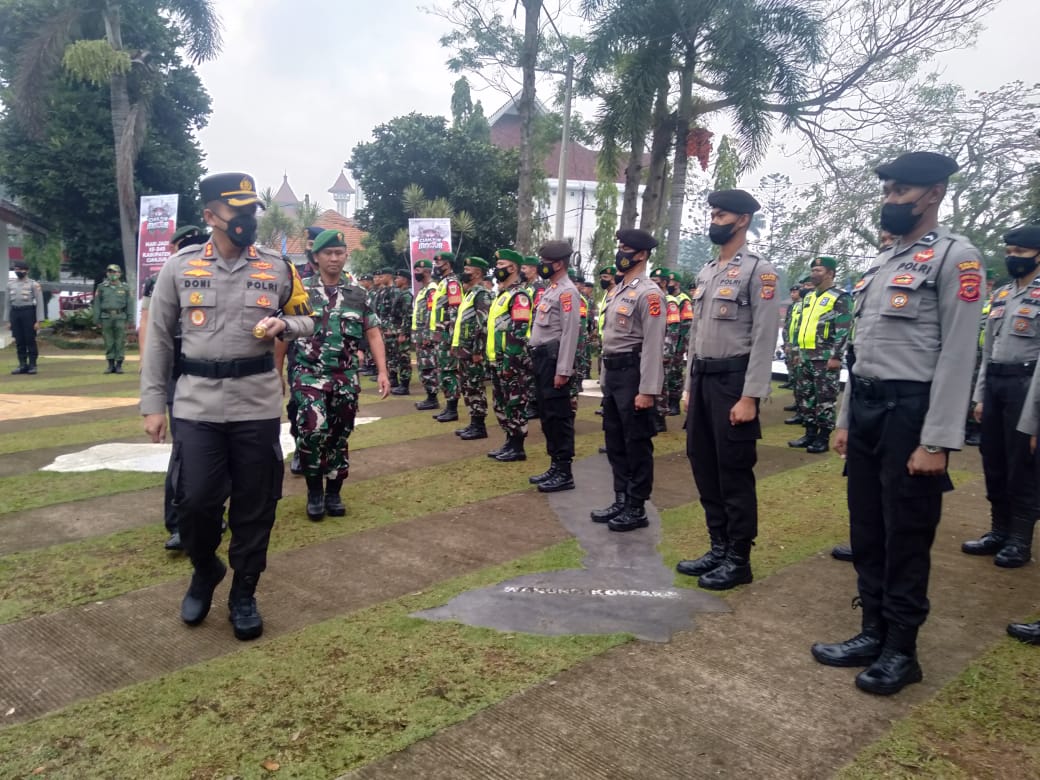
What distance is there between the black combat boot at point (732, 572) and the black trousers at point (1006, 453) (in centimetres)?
187

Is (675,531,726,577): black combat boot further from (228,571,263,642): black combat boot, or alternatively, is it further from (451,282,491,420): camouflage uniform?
(451,282,491,420): camouflage uniform

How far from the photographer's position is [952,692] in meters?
2.99

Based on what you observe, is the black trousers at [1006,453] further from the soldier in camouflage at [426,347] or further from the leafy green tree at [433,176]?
the leafy green tree at [433,176]

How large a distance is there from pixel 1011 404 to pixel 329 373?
177 inches

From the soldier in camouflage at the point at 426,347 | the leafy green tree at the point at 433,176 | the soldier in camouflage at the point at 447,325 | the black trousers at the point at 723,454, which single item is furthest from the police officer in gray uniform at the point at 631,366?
the leafy green tree at the point at 433,176

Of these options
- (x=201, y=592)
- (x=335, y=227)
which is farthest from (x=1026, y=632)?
(x=335, y=227)

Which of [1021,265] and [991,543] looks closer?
[1021,265]

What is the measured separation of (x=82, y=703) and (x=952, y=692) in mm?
3462

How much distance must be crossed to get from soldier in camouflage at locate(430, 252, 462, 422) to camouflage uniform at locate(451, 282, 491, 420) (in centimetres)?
93

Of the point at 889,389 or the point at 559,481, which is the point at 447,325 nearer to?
the point at 559,481

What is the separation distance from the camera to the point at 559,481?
6223 millimetres

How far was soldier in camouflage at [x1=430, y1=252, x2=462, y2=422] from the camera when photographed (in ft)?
30.6

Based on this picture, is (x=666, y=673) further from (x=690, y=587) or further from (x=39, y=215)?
(x=39, y=215)

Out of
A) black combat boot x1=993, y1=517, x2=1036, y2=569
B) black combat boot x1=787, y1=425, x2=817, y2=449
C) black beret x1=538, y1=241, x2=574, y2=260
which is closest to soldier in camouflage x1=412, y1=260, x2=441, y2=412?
black beret x1=538, y1=241, x2=574, y2=260
